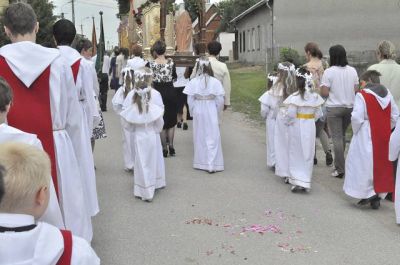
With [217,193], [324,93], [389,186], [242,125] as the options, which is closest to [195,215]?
[217,193]

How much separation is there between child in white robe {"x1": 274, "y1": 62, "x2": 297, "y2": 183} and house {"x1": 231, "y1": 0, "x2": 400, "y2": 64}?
2261 centimetres

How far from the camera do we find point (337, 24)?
1284 inches

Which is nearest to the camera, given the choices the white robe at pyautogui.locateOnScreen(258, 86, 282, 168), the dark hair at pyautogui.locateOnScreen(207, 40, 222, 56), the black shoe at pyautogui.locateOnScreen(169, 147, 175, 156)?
the white robe at pyautogui.locateOnScreen(258, 86, 282, 168)

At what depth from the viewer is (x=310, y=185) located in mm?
7711

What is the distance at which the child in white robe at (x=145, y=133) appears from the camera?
→ 7230 millimetres

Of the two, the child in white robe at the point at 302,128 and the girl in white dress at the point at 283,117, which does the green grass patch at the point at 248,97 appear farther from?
the child in white robe at the point at 302,128

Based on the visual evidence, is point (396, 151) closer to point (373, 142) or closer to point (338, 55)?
point (373, 142)

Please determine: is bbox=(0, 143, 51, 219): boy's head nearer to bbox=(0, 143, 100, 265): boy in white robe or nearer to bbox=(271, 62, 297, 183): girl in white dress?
bbox=(0, 143, 100, 265): boy in white robe

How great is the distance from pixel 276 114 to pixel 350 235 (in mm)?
3010

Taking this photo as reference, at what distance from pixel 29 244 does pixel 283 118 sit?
232 inches

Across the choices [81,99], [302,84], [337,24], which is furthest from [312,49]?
[337,24]

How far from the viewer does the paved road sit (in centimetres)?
521

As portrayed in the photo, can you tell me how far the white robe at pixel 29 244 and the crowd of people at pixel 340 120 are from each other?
459cm

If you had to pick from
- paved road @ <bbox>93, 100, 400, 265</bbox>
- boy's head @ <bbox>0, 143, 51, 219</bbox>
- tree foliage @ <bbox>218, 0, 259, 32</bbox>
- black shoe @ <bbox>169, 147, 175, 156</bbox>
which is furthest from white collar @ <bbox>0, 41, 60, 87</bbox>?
tree foliage @ <bbox>218, 0, 259, 32</bbox>
